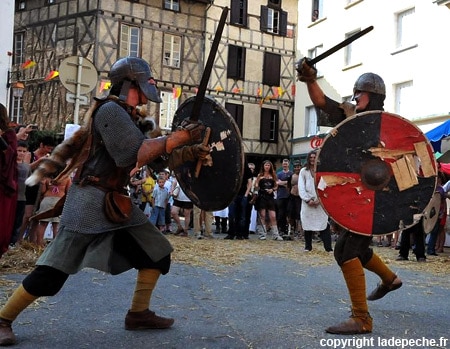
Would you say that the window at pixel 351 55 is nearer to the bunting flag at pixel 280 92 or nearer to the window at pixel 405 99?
the window at pixel 405 99

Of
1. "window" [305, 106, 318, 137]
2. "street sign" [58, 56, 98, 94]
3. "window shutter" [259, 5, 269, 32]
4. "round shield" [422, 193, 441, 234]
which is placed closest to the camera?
"street sign" [58, 56, 98, 94]

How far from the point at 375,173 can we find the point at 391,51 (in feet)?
54.4

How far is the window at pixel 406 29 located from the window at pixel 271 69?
8613 mm

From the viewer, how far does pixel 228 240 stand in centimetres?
1156

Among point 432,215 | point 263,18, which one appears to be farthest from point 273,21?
point 432,215

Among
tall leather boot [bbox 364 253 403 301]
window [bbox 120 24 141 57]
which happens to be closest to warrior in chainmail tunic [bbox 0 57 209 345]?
tall leather boot [bbox 364 253 403 301]

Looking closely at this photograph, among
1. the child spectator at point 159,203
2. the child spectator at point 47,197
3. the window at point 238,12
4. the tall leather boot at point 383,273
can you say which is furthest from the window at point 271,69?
the tall leather boot at point 383,273

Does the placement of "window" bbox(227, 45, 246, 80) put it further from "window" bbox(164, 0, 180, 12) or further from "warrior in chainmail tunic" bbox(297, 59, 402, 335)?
"warrior in chainmail tunic" bbox(297, 59, 402, 335)

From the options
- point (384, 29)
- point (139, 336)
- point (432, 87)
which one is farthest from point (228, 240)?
point (384, 29)

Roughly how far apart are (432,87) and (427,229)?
9211mm

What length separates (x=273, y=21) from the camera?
2741 centimetres

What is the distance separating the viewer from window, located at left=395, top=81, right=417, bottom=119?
60.1 ft

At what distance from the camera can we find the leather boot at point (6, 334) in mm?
3373

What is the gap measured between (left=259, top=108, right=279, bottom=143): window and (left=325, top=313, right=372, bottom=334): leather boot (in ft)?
76.7
